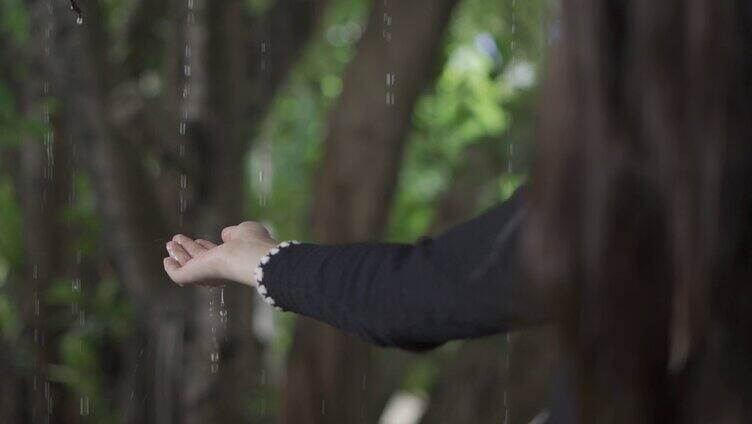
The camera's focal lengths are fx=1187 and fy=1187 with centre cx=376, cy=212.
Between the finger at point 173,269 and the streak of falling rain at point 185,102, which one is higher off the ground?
the streak of falling rain at point 185,102

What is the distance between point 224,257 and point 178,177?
159cm

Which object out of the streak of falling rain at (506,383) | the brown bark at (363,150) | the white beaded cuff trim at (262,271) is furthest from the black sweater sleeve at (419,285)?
the streak of falling rain at (506,383)

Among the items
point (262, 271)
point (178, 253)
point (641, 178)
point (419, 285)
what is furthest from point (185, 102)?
point (641, 178)

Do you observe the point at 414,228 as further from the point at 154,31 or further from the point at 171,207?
the point at 171,207

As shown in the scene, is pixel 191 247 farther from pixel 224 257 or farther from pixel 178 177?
pixel 178 177

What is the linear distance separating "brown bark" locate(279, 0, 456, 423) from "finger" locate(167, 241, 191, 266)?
1.83 m

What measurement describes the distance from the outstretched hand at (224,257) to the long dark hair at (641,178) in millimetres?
310

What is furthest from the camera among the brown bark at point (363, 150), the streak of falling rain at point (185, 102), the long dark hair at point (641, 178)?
the brown bark at point (363, 150)

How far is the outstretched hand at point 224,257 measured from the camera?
1.06 m

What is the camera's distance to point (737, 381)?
880 mm

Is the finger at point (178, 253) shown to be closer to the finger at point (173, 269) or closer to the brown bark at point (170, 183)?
the finger at point (173, 269)

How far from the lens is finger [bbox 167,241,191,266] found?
3.66 ft

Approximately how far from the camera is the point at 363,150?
2.98 metres

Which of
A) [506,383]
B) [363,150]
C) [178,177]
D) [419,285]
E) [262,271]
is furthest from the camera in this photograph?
[506,383]
